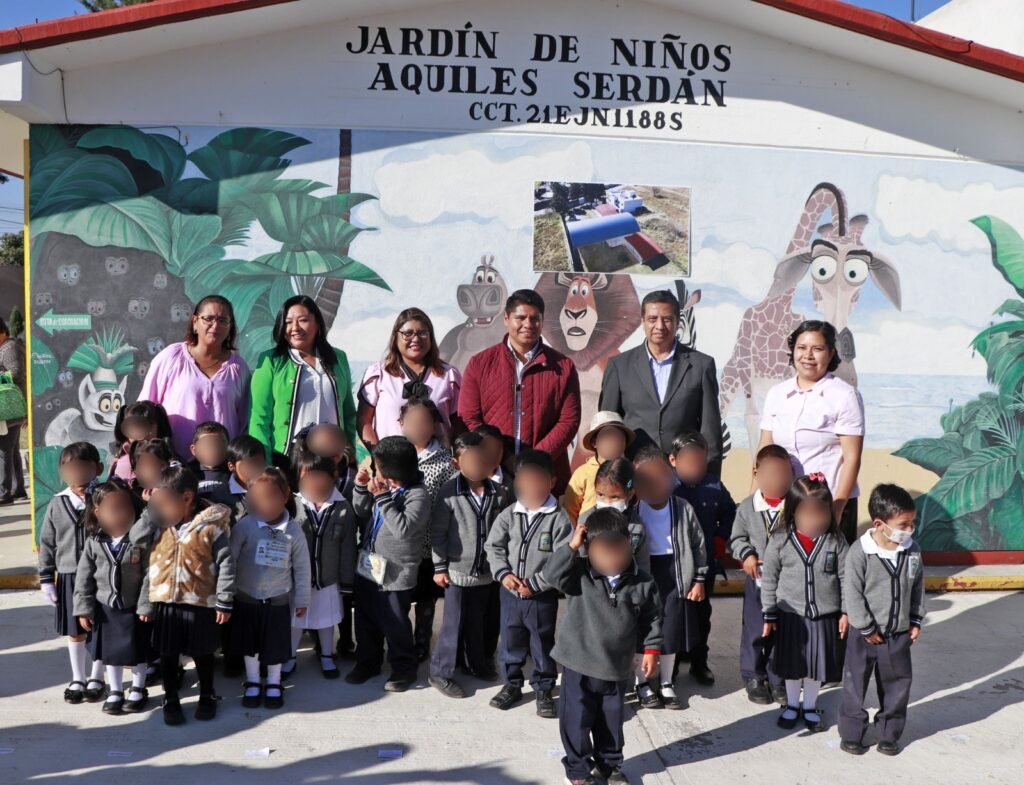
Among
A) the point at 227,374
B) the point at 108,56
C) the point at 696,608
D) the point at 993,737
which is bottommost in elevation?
the point at 993,737

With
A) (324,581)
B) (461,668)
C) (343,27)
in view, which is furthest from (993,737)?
(343,27)

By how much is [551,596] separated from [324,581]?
3.61 feet

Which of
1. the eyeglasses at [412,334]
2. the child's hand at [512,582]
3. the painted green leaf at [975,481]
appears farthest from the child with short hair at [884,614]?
the painted green leaf at [975,481]

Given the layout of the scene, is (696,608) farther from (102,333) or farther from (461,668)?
(102,333)

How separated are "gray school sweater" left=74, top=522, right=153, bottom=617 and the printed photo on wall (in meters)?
3.29

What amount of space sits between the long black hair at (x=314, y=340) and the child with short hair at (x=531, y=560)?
1.26 meters

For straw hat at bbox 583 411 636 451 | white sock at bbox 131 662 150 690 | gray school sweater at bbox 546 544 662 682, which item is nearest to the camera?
gray school sweater at bbox 546 544 662 682

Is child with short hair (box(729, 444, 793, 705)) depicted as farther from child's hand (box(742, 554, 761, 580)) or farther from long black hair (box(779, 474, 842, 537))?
long black hair (box(779, 474, 842, 537))

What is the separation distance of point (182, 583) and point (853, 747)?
2885 millimetres

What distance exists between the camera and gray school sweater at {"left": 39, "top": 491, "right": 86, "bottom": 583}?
13.6 feet

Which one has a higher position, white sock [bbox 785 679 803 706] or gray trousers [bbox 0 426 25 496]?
gray trousers [bbox 0 426 25 496]

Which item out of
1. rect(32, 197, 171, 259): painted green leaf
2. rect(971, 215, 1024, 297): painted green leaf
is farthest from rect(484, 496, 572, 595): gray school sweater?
rect(971, 215, 1024, 297): painted green leaf

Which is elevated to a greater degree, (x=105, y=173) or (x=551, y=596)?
(x=105, y=173)

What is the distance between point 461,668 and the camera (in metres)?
4.69
